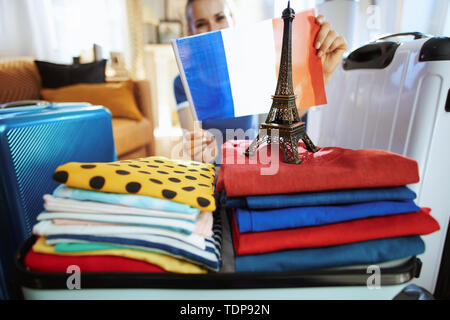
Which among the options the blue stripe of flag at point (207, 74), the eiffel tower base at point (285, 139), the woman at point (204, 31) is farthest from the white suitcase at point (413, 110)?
the blue stripe of flag at point (207, 74)

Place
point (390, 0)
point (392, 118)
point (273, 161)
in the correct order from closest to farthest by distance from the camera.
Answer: point (273, 161)
point (392, 118)
point (390, 0)

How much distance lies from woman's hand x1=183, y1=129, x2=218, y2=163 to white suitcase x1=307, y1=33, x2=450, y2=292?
45cm

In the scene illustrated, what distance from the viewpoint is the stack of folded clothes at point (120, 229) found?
0.35m

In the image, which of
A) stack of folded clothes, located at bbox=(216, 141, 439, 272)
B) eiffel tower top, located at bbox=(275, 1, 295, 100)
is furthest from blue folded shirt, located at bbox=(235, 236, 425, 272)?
eiffel tower top, located at bbox=(275, 1, 295, 100)

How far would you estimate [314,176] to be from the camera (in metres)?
0.38

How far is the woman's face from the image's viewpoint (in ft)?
3.73

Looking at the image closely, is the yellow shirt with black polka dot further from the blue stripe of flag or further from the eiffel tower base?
the blue stripe of flag

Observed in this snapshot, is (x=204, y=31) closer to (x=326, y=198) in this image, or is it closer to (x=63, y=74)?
(x=326, y=198)

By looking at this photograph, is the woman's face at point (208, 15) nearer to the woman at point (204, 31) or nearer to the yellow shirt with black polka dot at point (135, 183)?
the woman at point (204, 31)

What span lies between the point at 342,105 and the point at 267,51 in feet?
1.32
